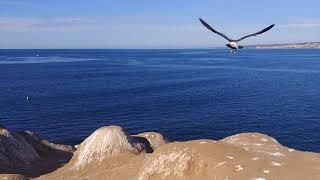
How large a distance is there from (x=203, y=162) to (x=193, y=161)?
1160mm

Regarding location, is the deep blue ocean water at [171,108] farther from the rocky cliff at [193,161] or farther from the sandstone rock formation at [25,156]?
the rocky cliff at [193,161]

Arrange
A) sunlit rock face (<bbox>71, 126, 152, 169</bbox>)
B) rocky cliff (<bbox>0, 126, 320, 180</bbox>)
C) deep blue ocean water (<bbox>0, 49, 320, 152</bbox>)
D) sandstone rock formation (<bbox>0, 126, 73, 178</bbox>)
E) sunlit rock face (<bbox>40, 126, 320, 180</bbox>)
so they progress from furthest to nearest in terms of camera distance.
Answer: deep blue ocean water (<bbox>0, 49, 320, 152</bbox>), sandstone rock formation (<bbox>0, 126, 73, 178</bbox>), sunlit rock face (<bbox>71, 126, 152, 169</bbox>), rocky cliff (<bbox>0, 126, 320, 180</bbox>), sunlit rock face (<bbox>40, 126, 320, 180</bbox>)

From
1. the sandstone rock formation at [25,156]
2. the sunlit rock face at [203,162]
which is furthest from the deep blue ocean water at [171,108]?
the sunlit rock face at [203,162]

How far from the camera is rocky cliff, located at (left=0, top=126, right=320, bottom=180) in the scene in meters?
37.0

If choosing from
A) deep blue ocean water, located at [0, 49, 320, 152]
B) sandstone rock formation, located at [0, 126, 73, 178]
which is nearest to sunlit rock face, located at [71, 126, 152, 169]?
sandstone rock formation, located at [0, 126, 73, 178]

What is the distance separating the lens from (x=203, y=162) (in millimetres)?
39188

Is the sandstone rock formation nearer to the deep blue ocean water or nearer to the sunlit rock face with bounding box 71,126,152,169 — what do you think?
the sunlit rock face with bounding box 71,126,152,169

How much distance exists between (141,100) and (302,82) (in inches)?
2967

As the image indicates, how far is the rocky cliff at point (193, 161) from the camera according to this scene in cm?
3703

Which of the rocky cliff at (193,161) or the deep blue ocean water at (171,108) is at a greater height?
the rocky cliff at (193,161)

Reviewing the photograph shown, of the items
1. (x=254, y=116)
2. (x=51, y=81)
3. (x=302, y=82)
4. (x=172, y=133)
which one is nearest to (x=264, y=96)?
(x=254, y=116)

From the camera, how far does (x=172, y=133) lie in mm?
100125

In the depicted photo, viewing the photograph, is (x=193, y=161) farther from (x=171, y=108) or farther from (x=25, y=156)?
(x=171, y=108)

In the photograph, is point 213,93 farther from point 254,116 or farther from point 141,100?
point 254,116
